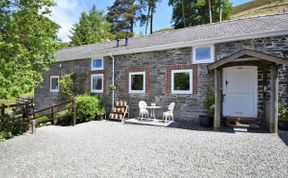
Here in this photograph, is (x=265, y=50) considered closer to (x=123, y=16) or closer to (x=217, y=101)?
(x=217, y=101)

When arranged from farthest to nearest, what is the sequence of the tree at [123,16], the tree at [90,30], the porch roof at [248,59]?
the tree at [123,16], the tree at [90,30], the porch roof at [248,59]

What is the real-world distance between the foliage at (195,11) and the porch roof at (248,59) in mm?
22683

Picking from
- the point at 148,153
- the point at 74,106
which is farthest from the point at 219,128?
the point at 74,106

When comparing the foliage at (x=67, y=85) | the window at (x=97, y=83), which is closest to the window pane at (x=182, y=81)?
the window at (x=97, y=83)

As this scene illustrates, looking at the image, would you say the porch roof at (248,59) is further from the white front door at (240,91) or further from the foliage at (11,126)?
the foliage at (11,126)

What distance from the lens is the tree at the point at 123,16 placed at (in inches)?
1318

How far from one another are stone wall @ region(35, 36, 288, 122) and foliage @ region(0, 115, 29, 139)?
486cm

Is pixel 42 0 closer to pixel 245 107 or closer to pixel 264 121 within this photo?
pixel 245 107

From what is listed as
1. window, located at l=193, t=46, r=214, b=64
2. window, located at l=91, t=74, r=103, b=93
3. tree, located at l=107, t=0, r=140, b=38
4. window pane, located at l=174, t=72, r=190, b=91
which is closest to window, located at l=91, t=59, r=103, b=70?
window, located at l=91, t=74, r=103, b=93

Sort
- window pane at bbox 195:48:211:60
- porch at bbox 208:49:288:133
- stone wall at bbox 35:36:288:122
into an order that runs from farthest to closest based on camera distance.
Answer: window pane at bbox 195:48:211:60
stone wall at bbox 35:36:288:122
porch at bbox 208:49:288:133

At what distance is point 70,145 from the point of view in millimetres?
6664

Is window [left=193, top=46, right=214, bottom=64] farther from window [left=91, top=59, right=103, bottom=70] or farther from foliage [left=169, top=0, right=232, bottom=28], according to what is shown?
foliage [left=169, top=0, right=232, bottom=28]

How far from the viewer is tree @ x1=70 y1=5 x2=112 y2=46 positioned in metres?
32.0

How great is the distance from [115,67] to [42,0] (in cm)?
547
